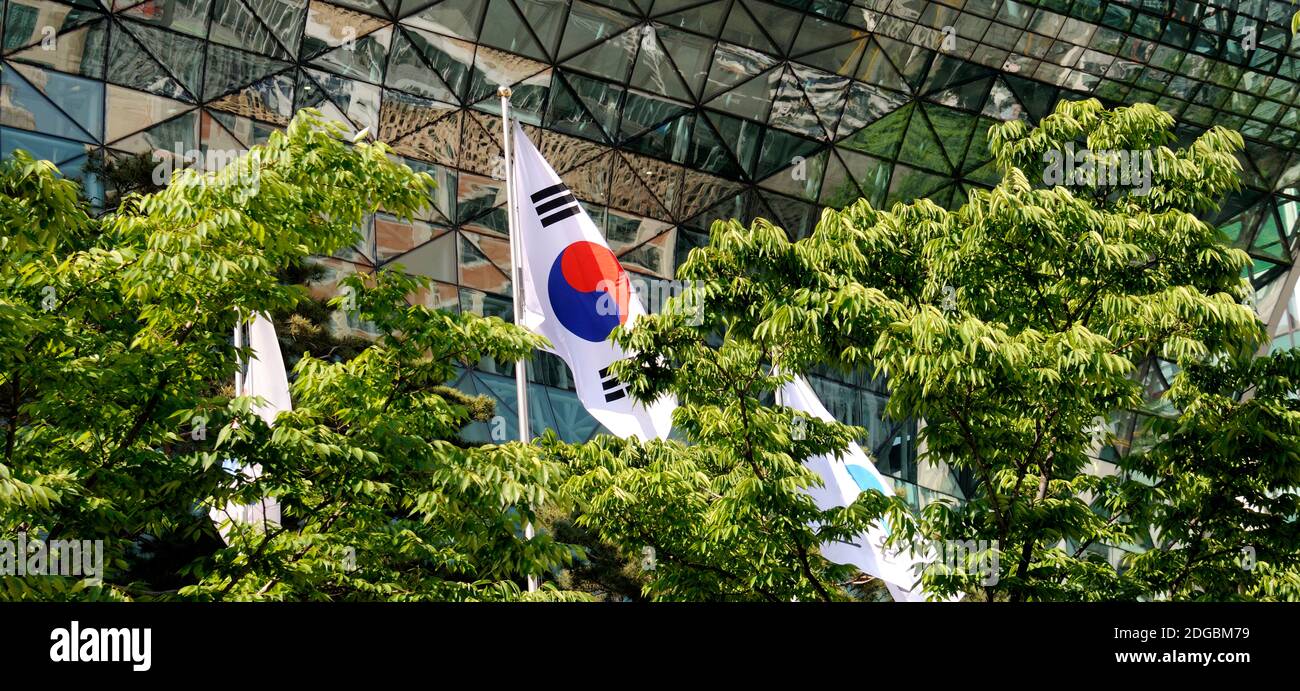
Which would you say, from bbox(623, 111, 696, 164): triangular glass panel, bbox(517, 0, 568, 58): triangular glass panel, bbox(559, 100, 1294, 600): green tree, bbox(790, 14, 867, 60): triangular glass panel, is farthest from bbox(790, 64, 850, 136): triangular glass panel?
bbox(559, 100, 1294, 600): green tree

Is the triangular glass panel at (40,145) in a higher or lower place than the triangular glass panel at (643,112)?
lower

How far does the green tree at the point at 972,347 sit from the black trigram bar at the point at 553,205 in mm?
5979

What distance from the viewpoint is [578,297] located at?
17.6m

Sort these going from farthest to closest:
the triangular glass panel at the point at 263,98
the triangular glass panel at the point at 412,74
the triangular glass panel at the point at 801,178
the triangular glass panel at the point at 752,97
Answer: the triangular glass panel at the point at 801,178
the triangular glass panel at the point at 752,97
the triangular glass panel at the point at 263,98
the triangular glass panel at the point at 412,74

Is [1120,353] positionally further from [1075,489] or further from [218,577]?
[218,577]

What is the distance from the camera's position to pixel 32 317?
28.6ft

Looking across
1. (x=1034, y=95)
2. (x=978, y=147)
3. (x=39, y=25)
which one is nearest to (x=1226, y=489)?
(x=1034, y=95)

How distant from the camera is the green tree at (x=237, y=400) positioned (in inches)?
359

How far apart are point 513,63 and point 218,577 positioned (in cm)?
2072

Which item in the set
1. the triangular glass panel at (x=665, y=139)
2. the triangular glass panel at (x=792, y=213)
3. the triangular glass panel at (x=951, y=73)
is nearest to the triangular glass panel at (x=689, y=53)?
the triangular glass panel at (x=665, y=139)

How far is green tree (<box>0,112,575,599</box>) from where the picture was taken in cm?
912

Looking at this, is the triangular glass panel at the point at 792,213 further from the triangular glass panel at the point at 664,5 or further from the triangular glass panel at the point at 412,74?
the triangular glass panel at the point at 412,74
